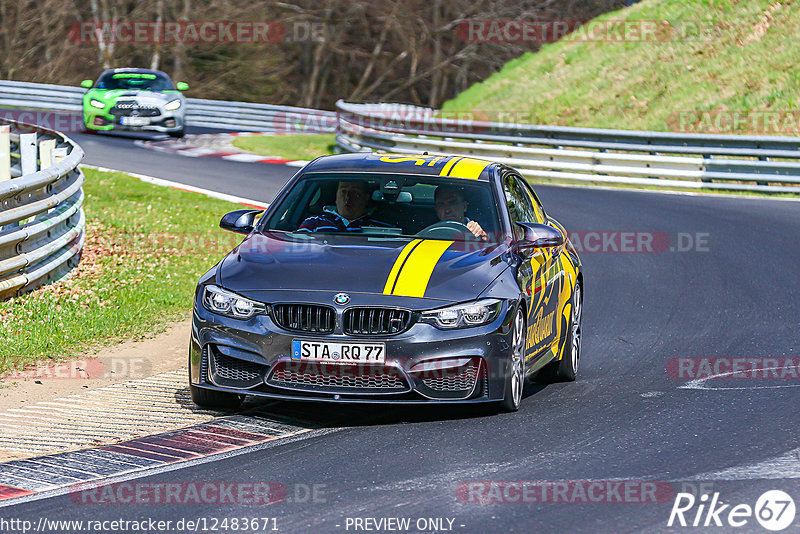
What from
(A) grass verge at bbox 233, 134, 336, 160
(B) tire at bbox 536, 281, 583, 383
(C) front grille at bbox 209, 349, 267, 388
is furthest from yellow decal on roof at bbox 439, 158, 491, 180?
(A) grass verge at bbox 233, 134, 336, 160

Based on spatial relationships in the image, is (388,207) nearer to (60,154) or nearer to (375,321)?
(375,321)

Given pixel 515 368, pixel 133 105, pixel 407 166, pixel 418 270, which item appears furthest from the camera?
pixel 133 105

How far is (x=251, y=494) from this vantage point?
585cm

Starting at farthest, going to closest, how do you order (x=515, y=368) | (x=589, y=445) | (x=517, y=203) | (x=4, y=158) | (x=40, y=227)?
(x=4, y=158), (x=40, y=227), (x=517, y=203), (x=515, y=368), (x=589, y=445)

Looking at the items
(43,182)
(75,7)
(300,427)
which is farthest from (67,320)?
(75,7)

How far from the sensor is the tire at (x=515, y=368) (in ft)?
24.3

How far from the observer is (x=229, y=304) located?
7277 millimetres

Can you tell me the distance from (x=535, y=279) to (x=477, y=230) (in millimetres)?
492

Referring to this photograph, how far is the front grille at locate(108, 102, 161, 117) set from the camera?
94.0ft

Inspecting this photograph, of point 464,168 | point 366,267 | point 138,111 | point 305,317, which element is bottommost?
point 138,111

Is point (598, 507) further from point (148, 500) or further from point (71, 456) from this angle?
point (71, 456)

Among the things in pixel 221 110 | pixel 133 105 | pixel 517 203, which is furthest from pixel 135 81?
pixel 517 203

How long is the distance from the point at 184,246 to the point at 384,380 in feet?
26.4

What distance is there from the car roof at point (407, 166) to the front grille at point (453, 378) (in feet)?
5.86
